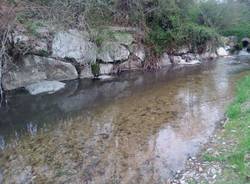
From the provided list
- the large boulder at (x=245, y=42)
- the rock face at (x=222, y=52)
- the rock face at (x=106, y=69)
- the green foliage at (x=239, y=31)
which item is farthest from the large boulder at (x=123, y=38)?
the large boulder at (x=245, y=42)

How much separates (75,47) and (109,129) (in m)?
6.74

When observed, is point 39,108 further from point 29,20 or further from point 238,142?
→ point 238,142

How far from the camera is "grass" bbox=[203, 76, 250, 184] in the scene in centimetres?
462

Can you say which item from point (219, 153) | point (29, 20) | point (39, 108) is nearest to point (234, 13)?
point (29, 20)

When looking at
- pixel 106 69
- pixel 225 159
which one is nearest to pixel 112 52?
pixel 106 69

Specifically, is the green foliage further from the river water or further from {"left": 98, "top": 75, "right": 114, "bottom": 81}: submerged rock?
{"left": 98, "top": 75, "right": 114, "bottom": 81}: submerged rock

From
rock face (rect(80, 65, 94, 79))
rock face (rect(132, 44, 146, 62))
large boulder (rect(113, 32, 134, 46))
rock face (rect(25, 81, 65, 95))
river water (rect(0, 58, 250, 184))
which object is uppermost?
large boulder (rect(113, 32, 134, 46))

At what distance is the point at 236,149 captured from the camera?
5445mm

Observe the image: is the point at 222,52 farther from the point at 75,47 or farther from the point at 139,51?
the point at 75,47

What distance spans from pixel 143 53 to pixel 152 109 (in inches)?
285

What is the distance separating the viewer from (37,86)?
37.9 ft

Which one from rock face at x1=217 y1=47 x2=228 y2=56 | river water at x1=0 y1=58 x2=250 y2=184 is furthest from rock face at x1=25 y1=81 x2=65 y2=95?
rock face at x1=217 y1=47 x2=228 y2=56

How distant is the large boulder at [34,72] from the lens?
458 inches

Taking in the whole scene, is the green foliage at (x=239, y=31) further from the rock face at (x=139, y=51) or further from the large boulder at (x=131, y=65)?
the large boulder at (x=131, y=65)
